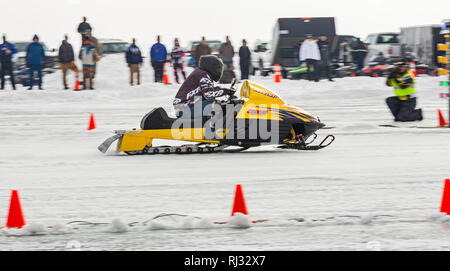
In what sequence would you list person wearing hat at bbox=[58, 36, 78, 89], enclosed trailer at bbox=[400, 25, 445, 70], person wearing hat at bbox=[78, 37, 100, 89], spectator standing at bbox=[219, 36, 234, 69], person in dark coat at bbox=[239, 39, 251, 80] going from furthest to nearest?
enclosed trailer at bbox=[400, 25, 445, 70]
person in dark coat at bbox=[239, 39, 251, 80]
spectator standing at bbox=[219, 36, 234, 69]
person wearing hat at bbox=[58, 36, 78, 89]
person wearing hat at bbox=[78, 37, 100, 89]

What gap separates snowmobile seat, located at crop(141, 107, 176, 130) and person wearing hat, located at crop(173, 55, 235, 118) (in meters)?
0.20

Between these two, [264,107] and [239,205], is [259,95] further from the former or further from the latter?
[239,205]

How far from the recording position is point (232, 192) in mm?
8641

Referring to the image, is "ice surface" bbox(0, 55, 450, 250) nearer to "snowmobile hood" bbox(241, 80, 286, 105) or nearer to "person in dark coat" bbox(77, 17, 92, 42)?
"snowmobile hood" bbox(241, 80, 286, 105)

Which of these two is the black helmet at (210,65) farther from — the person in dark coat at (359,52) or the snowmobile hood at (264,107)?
the person in dark coat at (359,52)

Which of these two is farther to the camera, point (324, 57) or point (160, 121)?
point (324, 57)

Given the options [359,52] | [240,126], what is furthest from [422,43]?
[240,126]

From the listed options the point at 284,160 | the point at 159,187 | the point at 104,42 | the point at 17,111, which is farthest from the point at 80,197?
the point at 104,42

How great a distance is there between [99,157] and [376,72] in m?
21.1

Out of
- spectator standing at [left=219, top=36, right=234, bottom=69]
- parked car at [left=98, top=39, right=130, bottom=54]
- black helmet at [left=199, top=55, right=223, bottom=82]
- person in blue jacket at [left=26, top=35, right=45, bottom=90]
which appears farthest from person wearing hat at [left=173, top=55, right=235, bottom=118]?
parked car at [left=98, top=39, right=130, bottom=54]

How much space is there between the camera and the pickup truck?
3331 cm

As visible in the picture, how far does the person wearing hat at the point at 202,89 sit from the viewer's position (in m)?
11.6

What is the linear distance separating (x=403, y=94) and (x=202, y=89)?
230 inches
